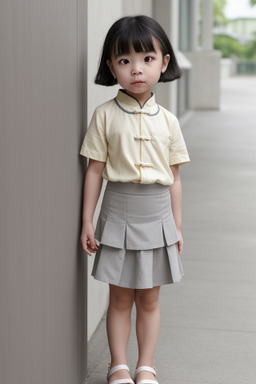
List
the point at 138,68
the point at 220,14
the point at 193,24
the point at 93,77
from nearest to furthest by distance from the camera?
the point at 138,68
the point at 93,77
the point at 193,24
the point at 220,14

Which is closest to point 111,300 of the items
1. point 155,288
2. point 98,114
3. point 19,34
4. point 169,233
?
point 155,288

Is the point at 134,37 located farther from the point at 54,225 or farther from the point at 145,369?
the point at 145,369

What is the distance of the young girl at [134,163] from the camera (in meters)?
2.91

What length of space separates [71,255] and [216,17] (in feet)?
265

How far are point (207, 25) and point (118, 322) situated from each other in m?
20.1

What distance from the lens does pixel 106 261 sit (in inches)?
120

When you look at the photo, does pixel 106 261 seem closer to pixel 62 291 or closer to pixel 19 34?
pixel 62 291

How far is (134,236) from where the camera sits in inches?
118

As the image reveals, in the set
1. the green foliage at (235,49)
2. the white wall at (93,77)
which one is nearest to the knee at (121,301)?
the white wall at (93,77)

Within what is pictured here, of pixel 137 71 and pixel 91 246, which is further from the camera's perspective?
pixel 91 246

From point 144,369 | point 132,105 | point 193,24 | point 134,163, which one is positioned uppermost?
point 132,105

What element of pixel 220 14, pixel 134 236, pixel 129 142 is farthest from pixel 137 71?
pixel 220 14

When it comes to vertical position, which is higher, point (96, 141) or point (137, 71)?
point (137, 71)

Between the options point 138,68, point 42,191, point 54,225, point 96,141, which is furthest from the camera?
point 96,141
